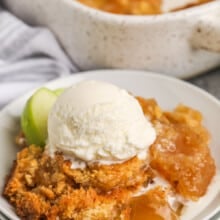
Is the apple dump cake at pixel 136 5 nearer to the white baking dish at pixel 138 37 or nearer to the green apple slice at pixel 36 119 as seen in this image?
the white baking dish at pixel 138 37

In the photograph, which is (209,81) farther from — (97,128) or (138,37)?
(97,128)

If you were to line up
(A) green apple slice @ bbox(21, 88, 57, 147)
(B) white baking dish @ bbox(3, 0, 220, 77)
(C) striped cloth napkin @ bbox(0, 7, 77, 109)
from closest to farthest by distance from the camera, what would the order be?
(A) green apple slice @ bbox(21, 88, 57, 147)
(B) white baking dish @ bbox(3, 0, 220, 77)
(C) striped cloth napkin @ bbox(0, 7, 77, 109)

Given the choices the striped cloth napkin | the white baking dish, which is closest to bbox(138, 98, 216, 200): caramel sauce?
the white baking dish

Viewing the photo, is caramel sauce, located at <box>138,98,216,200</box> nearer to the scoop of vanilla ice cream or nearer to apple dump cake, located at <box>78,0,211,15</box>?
the scoop of vanilla ice cream

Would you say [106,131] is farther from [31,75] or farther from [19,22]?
[19,22]

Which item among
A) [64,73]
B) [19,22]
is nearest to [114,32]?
[64,73]

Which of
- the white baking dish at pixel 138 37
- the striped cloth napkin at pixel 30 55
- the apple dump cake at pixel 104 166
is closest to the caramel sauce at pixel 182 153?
the apple dump cake at pixel 104 166

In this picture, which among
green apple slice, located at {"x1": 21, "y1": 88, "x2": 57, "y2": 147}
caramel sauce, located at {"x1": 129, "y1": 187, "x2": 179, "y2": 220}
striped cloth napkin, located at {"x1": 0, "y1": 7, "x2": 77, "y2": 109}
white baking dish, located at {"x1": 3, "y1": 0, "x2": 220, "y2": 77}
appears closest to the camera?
caramel sauce, located at {"x1": 129, "y1": 187, "x2": 179, "y2": 220}
